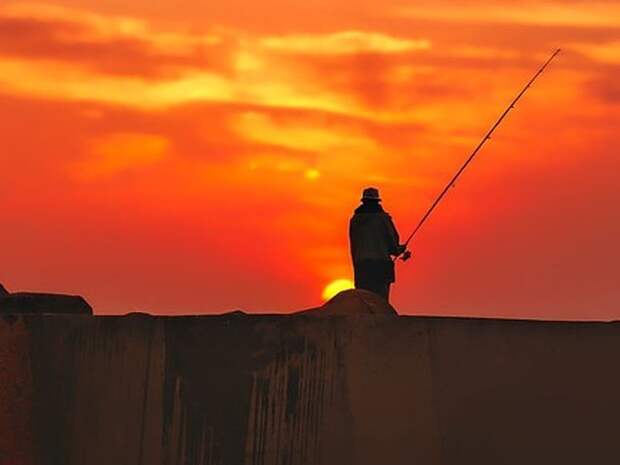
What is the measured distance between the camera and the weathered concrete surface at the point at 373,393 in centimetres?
1744

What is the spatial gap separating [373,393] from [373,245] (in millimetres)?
4614

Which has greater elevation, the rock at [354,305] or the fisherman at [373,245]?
the fisherman at [373,245]

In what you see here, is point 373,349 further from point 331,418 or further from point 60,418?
point 60,418

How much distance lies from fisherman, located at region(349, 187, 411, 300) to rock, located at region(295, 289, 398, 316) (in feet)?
6.67

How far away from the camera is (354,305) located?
19344 millimetres

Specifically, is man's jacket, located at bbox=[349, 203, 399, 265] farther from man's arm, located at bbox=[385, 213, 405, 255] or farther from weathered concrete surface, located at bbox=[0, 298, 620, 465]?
weathered concrete surface, located at bbox=[0, 298, 620, 465]

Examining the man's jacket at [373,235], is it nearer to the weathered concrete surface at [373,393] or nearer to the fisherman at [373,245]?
the fisherman at [373,245]

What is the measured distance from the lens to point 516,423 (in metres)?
17.5

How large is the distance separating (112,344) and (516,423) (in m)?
3.65

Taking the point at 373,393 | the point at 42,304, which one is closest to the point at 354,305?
the point at 373,393

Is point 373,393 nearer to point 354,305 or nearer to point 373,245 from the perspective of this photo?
point 354,305

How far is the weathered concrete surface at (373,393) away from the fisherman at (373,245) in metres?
4.30

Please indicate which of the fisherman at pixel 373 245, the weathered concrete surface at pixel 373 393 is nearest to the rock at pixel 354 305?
the weathered concrete surface at pixel 373 393

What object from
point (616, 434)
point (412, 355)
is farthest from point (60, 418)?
point (616, 434)
